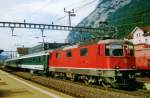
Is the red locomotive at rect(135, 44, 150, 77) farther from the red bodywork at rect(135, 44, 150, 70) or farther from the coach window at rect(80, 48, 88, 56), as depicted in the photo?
the coach window at rect(80, 48, 88, 56)

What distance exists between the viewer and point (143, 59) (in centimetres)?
3306

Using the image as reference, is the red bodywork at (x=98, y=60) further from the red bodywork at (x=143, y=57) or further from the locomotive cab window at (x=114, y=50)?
the red bodywork at (x=143, y=57)

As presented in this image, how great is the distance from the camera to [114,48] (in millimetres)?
22562

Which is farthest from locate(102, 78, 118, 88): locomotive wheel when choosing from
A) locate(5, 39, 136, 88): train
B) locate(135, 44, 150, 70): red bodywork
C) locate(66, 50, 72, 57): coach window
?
locate(135, 44, 150, 70): red bodywork

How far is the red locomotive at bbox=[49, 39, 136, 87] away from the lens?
71.8ft

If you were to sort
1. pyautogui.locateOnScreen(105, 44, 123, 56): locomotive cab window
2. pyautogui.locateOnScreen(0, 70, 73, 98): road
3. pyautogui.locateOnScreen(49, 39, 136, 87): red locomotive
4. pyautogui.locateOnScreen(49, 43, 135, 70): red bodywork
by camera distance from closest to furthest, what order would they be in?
pyautogui.locateOnScreen(0, 70, 73, 98): road < pyautogui.locateOnScreen(49, 39, 136, 87): red locomotive < pyautogui.locateOnScreen(49, 43, 135, 70): red bodywork < pyautogui.locateOnScreen(105, 44, 123, 56): locomotive cab window

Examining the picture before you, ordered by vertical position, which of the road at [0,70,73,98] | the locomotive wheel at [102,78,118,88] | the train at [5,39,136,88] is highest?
the train at [5,39,136,88]

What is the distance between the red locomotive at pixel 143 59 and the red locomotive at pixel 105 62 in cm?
803

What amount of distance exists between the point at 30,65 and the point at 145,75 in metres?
20.3

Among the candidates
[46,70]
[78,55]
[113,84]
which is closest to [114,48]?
[113,84]

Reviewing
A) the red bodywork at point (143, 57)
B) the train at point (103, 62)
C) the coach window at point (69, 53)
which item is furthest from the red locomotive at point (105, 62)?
the red bodywork at point (143, 57)

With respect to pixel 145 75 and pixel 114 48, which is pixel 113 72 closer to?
pixel 114 48

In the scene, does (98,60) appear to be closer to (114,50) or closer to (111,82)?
(114,50)

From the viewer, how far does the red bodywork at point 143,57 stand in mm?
32412
